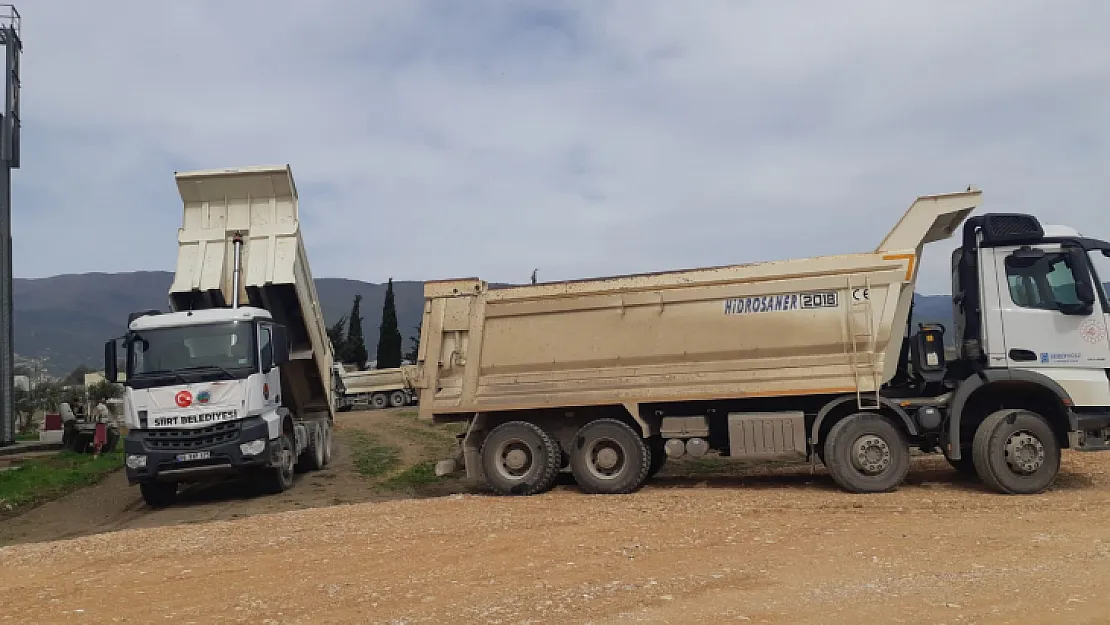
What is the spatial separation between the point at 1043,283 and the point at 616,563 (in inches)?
253

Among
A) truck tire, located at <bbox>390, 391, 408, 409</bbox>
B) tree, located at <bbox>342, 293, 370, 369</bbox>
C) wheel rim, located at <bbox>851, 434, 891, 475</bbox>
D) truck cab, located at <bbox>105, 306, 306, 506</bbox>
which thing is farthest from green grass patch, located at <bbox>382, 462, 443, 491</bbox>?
tree, located at <bbox>342, 293, 370, 369</bbox>

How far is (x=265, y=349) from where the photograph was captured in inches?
501

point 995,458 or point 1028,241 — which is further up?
point 1028,241

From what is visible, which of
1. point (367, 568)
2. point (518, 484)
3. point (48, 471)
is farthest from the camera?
point (48, 471)

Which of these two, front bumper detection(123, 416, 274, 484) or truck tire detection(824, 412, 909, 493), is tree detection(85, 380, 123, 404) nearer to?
front bumper detection(123, 416, 274, 484)

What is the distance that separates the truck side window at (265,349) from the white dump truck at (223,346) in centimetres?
2

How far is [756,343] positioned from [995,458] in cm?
289

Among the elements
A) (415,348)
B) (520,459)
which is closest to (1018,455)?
(520,459)

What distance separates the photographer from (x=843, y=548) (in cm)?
702

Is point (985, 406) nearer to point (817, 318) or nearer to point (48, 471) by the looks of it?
point (817, 318)

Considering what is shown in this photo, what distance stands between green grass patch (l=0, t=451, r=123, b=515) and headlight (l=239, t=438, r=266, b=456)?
4007 mm

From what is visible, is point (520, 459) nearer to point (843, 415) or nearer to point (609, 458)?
point (609, 458)

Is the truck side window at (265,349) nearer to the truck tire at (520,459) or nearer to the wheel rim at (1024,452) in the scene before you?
the truck tire at (520,459)

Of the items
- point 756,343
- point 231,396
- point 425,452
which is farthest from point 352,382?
point 756,343
